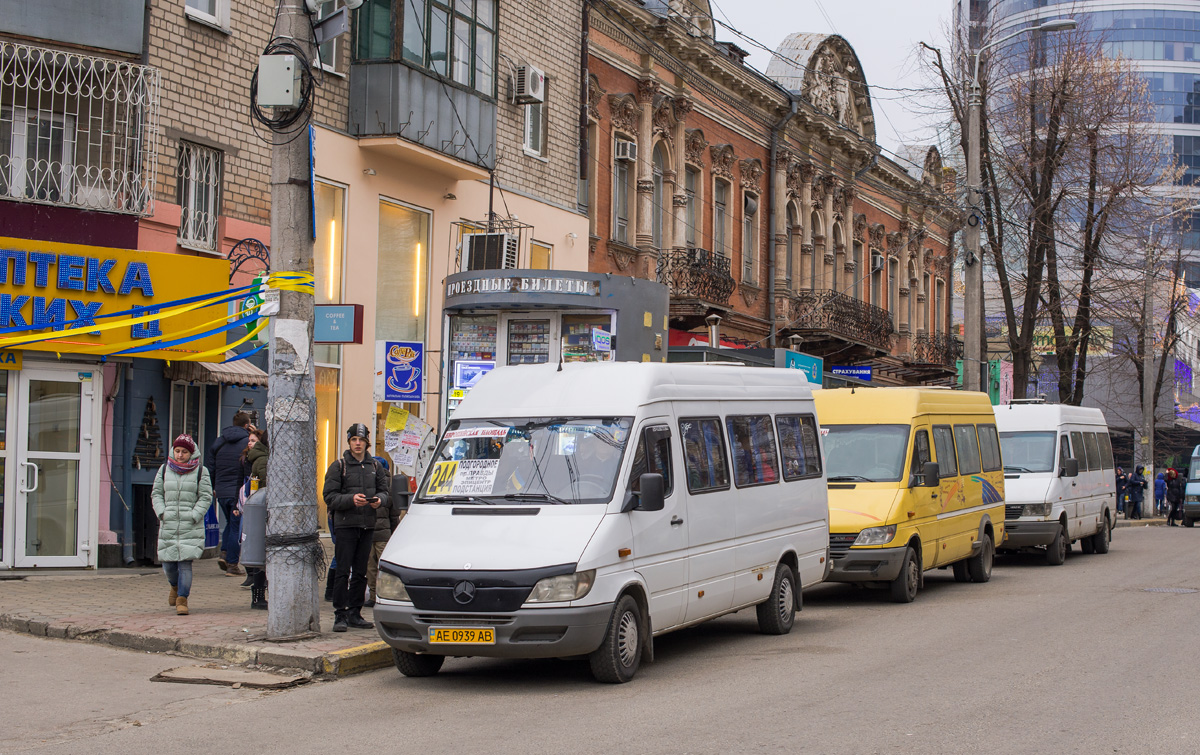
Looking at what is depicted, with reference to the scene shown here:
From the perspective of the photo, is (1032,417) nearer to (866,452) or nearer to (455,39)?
(866,452)

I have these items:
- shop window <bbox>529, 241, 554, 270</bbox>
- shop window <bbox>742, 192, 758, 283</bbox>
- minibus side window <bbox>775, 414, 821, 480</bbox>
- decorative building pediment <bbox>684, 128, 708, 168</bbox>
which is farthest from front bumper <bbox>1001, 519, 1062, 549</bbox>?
shop window <bbox>742, 192, 758, 283</bbox>

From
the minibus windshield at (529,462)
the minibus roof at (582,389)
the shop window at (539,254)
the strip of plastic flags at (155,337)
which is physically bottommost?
the minibus windshield at (529,462)

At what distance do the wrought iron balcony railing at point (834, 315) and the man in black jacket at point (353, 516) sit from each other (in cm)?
2299

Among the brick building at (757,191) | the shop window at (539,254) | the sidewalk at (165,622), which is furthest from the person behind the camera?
the brick building at (757,191)

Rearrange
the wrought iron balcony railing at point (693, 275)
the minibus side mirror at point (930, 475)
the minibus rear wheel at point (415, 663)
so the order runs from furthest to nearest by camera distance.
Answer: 1. the wrought iron balcony railing at point (693, 275)
2. the minibus side mirror at point (930, 475)
3. the minibus rear wheel at point (415, 663)

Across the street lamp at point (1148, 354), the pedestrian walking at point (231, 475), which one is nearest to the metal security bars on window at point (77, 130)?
the pedestrian walking at point (231, 475)

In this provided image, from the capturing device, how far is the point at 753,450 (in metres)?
11.5

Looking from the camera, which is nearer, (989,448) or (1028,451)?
(989,448)

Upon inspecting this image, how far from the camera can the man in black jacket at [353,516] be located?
35.8 ft

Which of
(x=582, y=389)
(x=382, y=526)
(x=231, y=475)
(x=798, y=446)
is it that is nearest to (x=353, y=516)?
(x=382, y=526)

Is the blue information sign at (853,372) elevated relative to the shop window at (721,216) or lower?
lower

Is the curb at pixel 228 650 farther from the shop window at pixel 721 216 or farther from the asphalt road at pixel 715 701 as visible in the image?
the shop window at pixel 721 216

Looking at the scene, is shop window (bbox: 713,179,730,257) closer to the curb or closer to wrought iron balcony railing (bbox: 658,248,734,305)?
wrought iron balcony railing (bbox: 658,248,734,305)

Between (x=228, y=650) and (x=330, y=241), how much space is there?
9551mm
